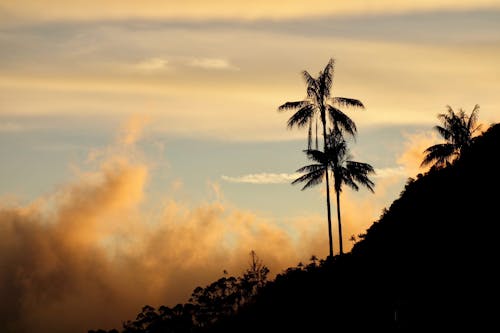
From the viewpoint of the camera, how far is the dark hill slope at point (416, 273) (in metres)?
25.2

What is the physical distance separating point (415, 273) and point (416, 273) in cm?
8

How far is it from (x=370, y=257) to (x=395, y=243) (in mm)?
1854

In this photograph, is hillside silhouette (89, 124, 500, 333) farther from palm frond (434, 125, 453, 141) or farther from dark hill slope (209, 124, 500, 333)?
palm frond (434, 125, 453, 141)

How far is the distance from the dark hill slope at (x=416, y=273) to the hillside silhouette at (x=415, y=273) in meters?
0.06

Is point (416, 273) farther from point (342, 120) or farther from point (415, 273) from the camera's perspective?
point (342, 120)

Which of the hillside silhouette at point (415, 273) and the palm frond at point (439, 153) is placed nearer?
the hillside silhouette at point (415, 273)

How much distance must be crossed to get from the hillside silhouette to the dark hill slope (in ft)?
0.18

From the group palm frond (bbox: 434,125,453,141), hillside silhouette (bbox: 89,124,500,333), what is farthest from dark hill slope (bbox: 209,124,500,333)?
palm frond (bbox: 434,125,453,141)

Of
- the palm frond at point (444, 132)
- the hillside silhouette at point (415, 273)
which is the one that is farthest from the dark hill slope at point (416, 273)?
the palm frond at point (444, 132)

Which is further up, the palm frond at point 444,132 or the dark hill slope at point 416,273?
the palm frond at point 444,132

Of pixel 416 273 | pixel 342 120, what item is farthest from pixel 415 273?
pixel 342 120

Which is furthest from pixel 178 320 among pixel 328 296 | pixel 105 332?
pixel 328 296

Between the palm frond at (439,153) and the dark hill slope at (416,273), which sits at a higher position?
the palm frond at (439,153)

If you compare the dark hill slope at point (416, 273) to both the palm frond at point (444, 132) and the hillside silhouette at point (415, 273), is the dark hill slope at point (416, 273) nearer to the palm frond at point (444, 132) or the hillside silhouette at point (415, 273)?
the hillside silhouette at point (415, 273)
